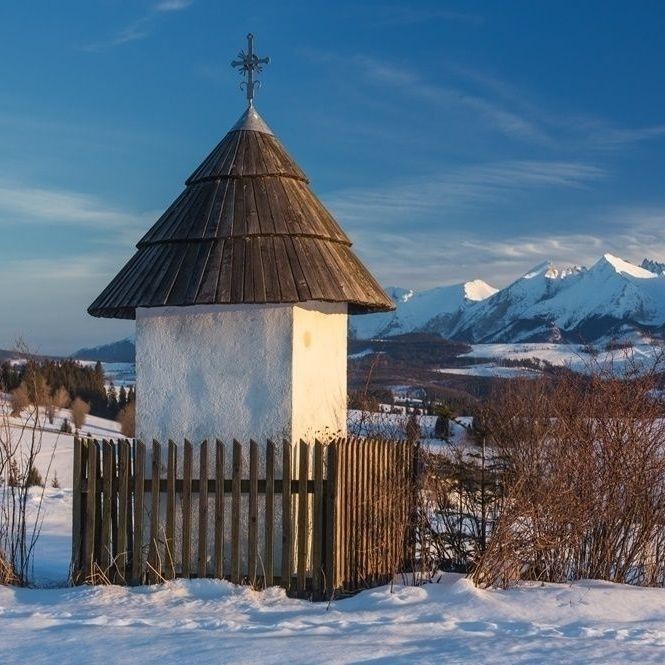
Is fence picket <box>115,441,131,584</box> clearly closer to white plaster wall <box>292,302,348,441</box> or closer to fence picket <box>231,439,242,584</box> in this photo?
fence picket <box>231,439,242,584</box>

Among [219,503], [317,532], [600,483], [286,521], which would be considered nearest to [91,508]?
[219,503]

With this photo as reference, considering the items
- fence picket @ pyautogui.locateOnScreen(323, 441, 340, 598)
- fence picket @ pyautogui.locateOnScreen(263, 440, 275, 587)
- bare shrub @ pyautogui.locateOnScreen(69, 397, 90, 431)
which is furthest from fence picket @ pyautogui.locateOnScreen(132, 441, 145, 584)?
bare shrub @ pyautogui.locateOnScreen(69, 397, 90, 431)

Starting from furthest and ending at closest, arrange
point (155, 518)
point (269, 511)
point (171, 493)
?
point (155, 518)
point (171, 493)
point (269, 511)

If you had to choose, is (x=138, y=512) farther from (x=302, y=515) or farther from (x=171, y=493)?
(x=302, y=515)

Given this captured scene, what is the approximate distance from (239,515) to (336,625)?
1747mm

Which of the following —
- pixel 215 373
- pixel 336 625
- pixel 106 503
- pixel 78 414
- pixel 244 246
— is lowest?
pixel 78 414

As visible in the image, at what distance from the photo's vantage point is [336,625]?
7953 millimetres

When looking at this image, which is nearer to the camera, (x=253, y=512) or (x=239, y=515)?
(x=253, y=512)

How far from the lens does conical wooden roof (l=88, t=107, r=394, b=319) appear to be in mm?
9711

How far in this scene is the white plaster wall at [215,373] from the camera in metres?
9.77

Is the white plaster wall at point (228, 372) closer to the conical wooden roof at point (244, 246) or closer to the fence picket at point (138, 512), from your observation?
the conical wooden roof at point (244, 246)

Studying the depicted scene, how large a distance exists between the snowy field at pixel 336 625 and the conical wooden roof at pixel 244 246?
288 cm

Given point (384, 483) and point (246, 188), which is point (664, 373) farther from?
point (246, 188)

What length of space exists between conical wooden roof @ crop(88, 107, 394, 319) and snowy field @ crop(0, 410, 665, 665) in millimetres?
2879
